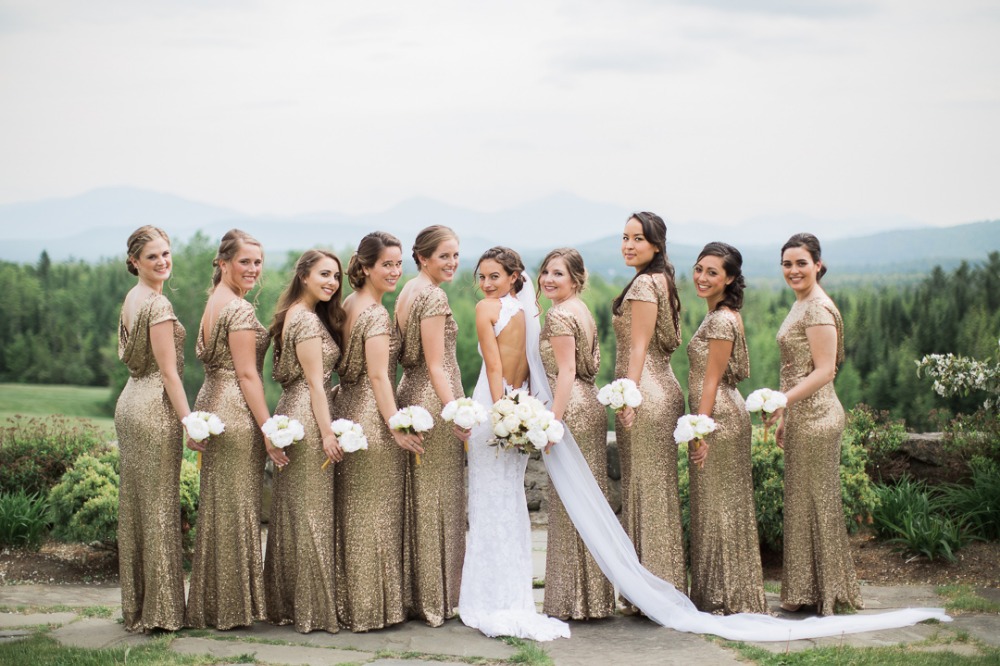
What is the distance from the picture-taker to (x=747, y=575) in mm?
6430

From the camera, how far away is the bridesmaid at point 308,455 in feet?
20.0

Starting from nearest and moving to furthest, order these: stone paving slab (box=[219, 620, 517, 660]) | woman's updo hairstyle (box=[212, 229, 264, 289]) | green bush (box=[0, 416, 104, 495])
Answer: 1. stone paving slab (box=[219, 620, 517, 660])
2. woman's updo hairstyle (box=[212, 229, 264, 289])
3. green bush (box=[0, 416, 104, 495])

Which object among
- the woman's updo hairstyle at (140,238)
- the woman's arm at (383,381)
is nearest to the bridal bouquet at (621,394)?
the woman's arm at (383,381)

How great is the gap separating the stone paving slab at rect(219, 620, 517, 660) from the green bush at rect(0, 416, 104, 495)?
4125 mm

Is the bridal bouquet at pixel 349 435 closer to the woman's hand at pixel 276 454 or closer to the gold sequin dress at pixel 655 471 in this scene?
the woman's hand at pixel 276 454

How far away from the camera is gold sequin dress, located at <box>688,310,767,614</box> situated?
6.42 metres

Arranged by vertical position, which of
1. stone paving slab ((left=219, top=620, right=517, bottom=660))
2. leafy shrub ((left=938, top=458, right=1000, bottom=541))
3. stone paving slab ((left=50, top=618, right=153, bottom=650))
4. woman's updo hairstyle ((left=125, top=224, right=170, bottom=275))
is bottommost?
stone paving slab ((left=219, top=620, right=517, bottom=660))

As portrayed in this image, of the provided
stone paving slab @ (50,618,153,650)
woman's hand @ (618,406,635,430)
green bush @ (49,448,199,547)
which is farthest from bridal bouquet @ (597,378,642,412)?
green bush @ (49,448,199,547)

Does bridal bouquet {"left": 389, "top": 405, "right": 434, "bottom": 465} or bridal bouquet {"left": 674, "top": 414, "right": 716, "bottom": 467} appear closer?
bridal bouquet {"left": 389, "top": 405, "right": 434, "bottom": 465}

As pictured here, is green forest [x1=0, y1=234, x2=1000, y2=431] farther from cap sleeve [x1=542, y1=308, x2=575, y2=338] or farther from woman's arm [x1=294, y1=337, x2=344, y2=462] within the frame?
woman's arm [x1=294, y1=337, x2=344, y2=462]

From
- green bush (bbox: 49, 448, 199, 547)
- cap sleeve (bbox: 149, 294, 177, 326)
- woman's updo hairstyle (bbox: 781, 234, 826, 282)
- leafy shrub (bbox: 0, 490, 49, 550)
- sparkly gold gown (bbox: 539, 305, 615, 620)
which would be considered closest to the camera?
cap sleeve (bbox: 149, 294, 177, 326)

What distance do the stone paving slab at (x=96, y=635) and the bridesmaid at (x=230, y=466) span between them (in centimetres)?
36

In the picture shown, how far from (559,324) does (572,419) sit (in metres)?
0.61

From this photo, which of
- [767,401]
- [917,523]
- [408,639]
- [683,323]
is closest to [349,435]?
[408,639]
